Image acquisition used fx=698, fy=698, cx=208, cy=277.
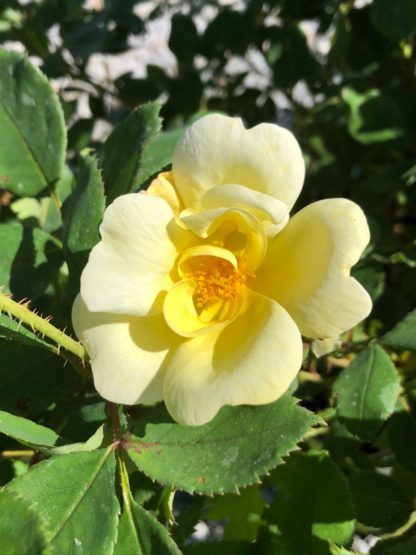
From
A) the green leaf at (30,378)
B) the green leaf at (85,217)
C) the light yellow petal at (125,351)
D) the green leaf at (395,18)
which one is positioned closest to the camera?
the light yellow petal at (125,351)

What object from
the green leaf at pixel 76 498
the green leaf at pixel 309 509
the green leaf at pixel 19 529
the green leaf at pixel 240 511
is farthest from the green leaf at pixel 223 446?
the green leaf at pixel 240 511

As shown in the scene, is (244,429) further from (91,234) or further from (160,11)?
(160,11)

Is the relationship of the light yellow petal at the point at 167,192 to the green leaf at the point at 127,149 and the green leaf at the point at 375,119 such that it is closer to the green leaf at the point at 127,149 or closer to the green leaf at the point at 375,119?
the green leaf at the point at 127,149

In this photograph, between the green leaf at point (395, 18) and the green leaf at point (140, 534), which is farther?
the green leaf at point (395, 18)

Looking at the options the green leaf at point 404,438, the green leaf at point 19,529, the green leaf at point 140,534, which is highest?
the green leaf at point 19,529

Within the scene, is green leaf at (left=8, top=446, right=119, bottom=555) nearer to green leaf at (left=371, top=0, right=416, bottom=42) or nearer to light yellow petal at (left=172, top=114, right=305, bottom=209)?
light yellow petal at (left=172, top=114, right=305, bottom=209)

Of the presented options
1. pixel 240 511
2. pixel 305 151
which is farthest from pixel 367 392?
pixel 305 151

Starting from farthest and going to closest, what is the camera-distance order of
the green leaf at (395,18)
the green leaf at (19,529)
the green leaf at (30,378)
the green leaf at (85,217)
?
1. the green leaf at (395,18)
2. the green leaf at (30,378)
3. the green leaf at (85,217)
4. the green leaf at (19,529)
